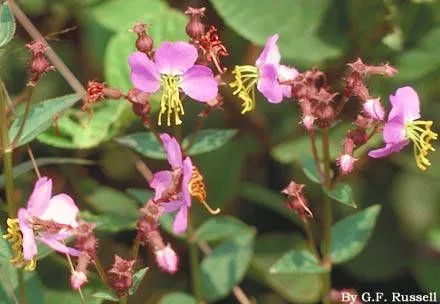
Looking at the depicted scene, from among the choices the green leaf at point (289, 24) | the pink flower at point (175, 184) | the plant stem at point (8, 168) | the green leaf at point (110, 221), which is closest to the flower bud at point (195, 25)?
the pink flower at point (175, 184)

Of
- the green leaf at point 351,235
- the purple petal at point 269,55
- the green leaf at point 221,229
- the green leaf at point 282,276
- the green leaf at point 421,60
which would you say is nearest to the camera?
the purple petal at point 269,55

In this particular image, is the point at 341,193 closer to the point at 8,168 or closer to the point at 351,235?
the point at 351,235

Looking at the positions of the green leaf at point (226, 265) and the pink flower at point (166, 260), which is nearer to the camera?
the pink flower at point (166, 260)

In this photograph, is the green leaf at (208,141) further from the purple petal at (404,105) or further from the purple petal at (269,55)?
the purple petal at (404,105)

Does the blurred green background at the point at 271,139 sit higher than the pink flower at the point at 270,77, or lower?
lower

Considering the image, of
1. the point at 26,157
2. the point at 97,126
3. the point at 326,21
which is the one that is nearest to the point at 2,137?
the point at 97,126
